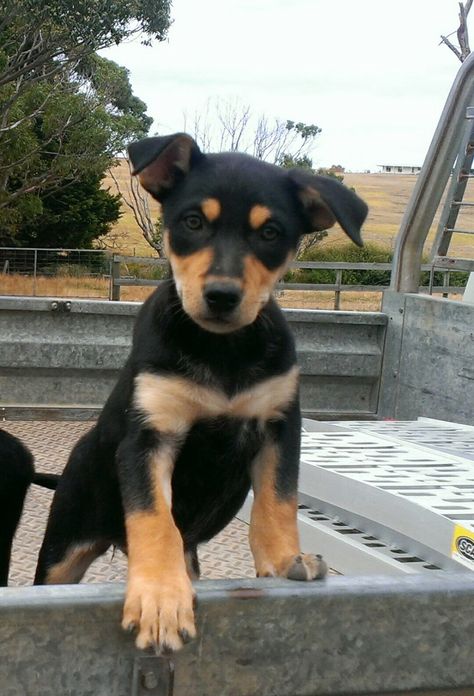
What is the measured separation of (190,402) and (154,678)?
1087mm

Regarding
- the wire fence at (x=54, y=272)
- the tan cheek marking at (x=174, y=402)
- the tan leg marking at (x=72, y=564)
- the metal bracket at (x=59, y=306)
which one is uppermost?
the tan cheek marking at (x=174, y=402)

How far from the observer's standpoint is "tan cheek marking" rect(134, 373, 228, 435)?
2.48m

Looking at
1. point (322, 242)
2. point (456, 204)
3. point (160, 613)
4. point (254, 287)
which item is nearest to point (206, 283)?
point (254, 287)

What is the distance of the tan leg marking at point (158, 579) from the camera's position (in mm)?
1608

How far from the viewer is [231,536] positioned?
4461mm

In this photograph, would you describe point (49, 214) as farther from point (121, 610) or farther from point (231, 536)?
point (121, 610)

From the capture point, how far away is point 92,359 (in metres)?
5.83

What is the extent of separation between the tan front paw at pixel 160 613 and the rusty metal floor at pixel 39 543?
2.05 meters

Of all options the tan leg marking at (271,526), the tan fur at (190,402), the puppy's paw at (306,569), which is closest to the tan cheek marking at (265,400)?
the tan fur at (190,402)

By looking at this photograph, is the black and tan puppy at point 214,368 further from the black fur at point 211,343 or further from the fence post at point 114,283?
the fence post at point 114,283

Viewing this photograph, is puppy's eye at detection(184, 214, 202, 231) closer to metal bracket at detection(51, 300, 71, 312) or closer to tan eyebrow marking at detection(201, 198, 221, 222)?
tan eyebrow marking at detection(201, 198, 221, 222)

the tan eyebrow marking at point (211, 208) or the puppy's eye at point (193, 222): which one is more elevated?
the tan eyebrow marking at point (211, 208)

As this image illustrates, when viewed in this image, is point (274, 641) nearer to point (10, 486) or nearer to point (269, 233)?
point (269, 233)

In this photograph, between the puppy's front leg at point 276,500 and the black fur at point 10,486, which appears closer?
the puppy's front leg at point 276,500
